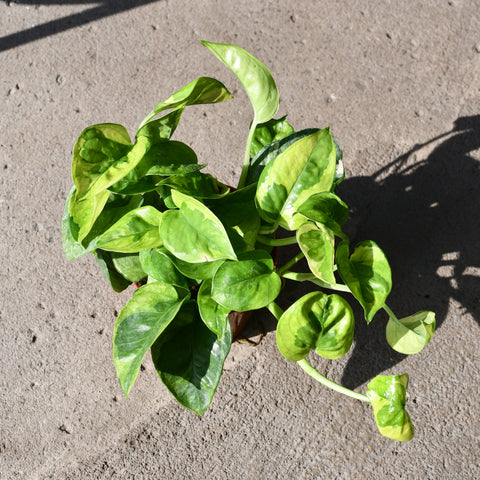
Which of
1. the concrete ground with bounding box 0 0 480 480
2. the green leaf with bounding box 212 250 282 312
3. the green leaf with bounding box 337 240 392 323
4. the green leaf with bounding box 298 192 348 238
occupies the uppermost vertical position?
the green leaf with bounding box 298 192 348 238

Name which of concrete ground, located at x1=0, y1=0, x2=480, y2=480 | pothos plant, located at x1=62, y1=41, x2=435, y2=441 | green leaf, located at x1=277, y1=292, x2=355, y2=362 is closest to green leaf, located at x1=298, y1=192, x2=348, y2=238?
pothos plant, located at x1=62, y1=41, x2=435, y2=441

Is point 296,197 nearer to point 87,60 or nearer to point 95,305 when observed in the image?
point 95,305

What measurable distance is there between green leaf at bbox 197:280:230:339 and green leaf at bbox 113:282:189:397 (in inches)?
1.5

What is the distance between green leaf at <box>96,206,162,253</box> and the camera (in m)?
0.93

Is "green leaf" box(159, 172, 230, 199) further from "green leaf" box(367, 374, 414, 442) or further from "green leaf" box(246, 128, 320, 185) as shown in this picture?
"green leaf" box(367, 374, 414, 442)

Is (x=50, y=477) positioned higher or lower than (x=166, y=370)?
lower

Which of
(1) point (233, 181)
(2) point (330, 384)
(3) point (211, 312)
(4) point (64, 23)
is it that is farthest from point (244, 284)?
(4) point (64, 23)

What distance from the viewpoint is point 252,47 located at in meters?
1.64

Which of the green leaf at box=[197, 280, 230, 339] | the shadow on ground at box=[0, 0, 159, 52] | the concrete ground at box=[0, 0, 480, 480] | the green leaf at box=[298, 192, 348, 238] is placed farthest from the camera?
the shadow on ground at box=[0, 0, 159, 52]

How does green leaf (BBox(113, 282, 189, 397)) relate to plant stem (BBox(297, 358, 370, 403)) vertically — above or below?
above

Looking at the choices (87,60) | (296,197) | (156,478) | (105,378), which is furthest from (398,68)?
(156,478)

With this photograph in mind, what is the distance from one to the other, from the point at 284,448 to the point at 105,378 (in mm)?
521

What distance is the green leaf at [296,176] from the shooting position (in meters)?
0.91

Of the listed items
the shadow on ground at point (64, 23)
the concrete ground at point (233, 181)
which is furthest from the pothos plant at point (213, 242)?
the shadow on ground at point (64, 23)
